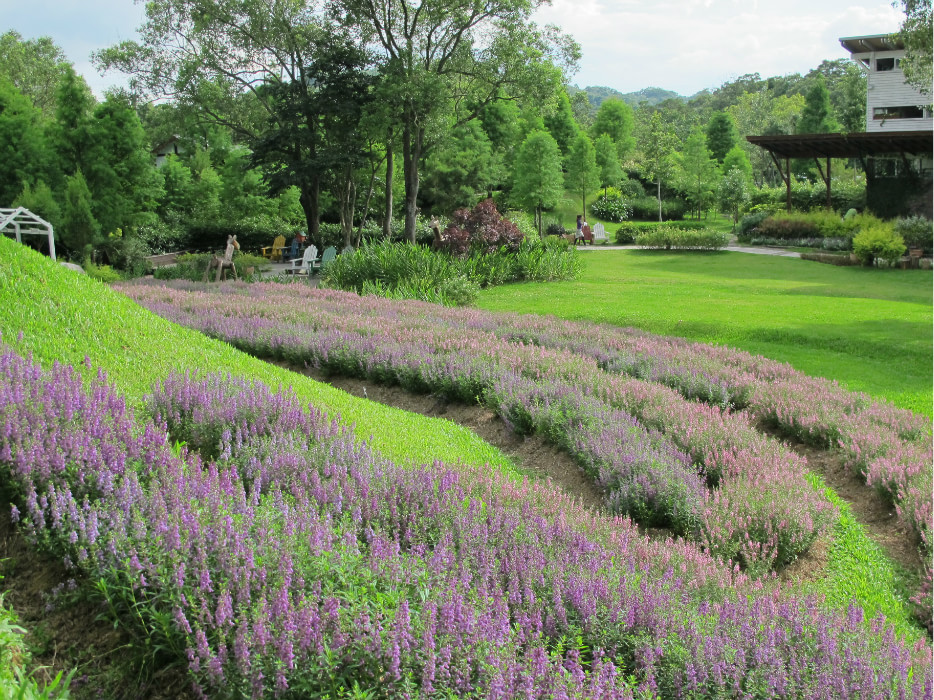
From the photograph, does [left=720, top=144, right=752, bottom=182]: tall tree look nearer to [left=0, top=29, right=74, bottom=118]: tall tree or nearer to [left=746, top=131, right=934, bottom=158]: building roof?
[left=746, top=131, right=934, bottom=158]: building roof

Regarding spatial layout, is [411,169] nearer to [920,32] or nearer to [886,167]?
[920,32]

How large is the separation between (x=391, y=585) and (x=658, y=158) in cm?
6042

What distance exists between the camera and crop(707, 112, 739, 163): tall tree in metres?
63.2

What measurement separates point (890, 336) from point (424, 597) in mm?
10689

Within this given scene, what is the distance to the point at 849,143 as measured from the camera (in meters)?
31.8

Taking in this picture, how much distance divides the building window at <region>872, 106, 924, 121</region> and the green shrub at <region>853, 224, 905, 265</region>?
83.6 ft

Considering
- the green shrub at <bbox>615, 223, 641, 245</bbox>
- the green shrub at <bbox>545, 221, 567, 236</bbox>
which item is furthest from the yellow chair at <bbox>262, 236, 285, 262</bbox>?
the green shrub at <bbox>615, 223, 641, 245</bbox>

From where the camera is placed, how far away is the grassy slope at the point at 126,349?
17.1ft

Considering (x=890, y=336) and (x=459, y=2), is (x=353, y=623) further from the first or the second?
(x=459, y=2)

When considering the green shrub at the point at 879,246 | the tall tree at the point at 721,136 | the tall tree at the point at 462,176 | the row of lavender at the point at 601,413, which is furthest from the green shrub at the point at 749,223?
the tall tree at the point at 721,136

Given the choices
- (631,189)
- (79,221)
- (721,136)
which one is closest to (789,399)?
(79,221)

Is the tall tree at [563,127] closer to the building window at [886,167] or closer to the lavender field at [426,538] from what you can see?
the building window at [886,167]

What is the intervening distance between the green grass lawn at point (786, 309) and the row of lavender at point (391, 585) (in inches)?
230

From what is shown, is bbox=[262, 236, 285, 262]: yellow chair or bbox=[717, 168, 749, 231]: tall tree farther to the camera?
bbox=[717, 168, 749, 231]: tall tree
